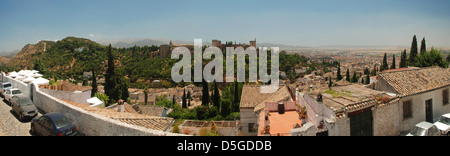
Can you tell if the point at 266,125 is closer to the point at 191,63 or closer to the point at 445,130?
the point at 445,130

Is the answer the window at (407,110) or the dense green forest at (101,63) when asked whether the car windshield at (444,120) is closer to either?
the window at (407,110)

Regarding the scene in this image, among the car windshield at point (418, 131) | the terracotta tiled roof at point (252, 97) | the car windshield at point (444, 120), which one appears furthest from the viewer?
the terracotta tiled roof at point (252, 97)

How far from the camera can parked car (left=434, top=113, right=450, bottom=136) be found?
28.1 feet

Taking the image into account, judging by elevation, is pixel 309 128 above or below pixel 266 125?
above

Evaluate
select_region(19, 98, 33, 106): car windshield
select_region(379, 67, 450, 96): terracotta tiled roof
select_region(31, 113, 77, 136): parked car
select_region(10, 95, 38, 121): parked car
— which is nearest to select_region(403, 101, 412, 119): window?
select_region(379, 67, 450, 96): terracotta tiled roof

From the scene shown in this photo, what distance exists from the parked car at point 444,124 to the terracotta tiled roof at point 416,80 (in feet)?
3.86

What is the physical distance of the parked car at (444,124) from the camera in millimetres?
8570

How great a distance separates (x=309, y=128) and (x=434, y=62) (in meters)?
24.6

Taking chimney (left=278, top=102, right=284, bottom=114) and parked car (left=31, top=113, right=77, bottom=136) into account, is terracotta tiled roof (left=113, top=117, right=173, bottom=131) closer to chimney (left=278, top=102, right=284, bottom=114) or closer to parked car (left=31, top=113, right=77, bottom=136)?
parked car (left=31, top=113, right=77, bottom=136)

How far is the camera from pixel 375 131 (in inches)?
282

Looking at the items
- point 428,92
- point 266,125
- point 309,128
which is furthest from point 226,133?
point 428,92

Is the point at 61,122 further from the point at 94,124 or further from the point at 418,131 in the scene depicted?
the point at 418,131

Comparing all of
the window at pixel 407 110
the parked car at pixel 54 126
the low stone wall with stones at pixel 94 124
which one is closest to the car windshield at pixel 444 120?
the window at pixel 407 110

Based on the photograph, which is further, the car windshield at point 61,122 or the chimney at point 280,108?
the chimney at point 280,108
